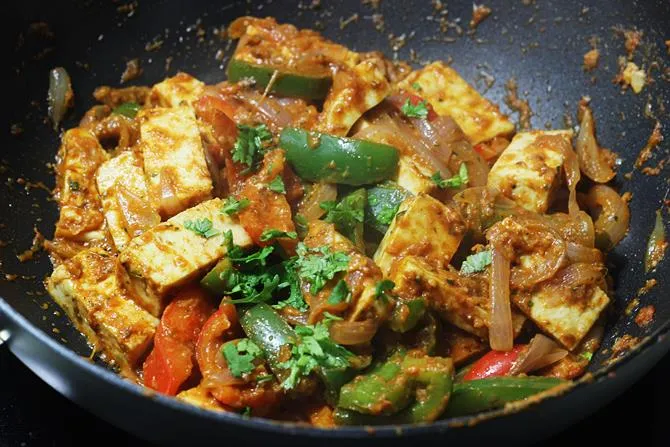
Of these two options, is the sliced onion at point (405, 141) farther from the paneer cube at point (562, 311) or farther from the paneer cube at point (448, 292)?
the paneer cube at point (562, 311)

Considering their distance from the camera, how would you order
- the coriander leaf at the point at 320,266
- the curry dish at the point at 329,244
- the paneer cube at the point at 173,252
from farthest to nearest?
1. the paneer cube at the point at 173,252
2. the coriander leaf at the point at 320,266
3. the curry dish at the point at 329,244

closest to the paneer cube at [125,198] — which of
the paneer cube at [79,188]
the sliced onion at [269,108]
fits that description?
the paneer cube at [79,188]

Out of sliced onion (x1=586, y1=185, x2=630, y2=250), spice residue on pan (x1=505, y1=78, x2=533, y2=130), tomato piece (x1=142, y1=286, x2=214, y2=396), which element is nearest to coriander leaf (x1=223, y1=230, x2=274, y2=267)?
tomato piece (x1=142, y1=286, x2=214, y2=396)

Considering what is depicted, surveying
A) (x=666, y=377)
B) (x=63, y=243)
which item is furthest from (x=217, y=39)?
(x=666, y=377)

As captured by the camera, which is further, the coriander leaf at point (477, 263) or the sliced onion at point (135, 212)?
the sliced onion at point (135, 212)

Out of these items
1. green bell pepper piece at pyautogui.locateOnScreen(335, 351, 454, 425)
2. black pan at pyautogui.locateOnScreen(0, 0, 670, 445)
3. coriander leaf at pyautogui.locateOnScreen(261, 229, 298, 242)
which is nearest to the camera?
black pan at pyautogui.locateOnScreen(0, 0, 670, 445)

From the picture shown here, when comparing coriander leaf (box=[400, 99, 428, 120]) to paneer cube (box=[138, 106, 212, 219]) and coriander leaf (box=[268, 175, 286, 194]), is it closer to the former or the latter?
coriander leaf (box=[268, 175, 286, 194])
